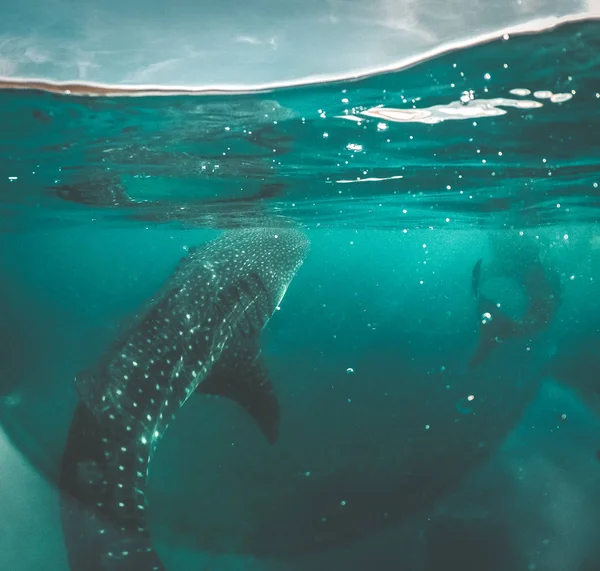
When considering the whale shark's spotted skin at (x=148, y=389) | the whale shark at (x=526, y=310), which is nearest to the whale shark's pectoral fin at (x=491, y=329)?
the whale shark at (x=526, y=310)

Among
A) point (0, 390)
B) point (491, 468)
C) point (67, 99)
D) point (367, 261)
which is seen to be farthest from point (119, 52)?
point (367, 261)

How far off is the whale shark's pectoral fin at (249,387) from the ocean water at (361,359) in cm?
209

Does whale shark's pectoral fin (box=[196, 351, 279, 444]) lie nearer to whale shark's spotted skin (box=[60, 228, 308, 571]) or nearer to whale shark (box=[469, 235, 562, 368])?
whale shark's spotted skin (box=[60, 228, 308, 571])

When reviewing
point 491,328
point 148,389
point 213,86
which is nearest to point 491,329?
point 491,328

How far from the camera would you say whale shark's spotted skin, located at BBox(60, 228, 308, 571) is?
18.3 ft

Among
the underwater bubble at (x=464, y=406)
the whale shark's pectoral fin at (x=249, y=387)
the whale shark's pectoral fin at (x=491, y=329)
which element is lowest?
the underwater bubble at (x=464, y=406)

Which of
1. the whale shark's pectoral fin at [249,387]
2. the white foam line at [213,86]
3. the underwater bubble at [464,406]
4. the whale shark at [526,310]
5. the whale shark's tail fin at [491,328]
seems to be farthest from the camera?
the whale shark's tail fin at [491,328]

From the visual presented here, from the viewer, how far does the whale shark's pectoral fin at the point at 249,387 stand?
305 inches

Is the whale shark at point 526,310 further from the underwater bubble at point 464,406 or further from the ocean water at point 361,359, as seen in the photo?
the underwater bubble at point 464,406

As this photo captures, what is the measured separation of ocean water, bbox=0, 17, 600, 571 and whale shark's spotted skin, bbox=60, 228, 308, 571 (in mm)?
673

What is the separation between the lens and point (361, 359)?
54.5 ft

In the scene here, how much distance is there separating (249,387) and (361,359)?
9.18 meters

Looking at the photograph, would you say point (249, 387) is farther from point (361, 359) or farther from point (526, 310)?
point (526, 310)

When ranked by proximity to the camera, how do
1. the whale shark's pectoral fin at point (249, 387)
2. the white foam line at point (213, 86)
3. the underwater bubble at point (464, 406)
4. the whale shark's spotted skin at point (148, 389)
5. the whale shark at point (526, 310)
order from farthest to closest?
the whale shark at point (526, 310)
the underwater bubble at point (464, 406)
the whale shark's pectoral fin at point (249, 387)
the whale shark's spotted skin at point (148, 389)
the white foam line at point (213, 86)
